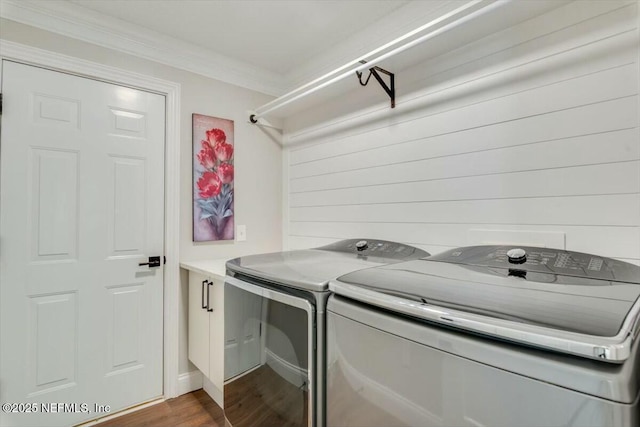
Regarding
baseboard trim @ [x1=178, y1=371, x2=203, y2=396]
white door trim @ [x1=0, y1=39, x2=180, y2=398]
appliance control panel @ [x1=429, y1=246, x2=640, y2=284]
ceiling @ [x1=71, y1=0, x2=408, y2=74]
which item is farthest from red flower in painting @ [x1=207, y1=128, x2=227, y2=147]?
appliance control panel @ [x1=429, y1=246, x2=640, y2=284]

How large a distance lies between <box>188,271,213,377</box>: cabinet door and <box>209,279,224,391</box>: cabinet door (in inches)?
3.1

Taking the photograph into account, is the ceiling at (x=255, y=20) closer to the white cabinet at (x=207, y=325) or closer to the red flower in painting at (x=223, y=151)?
the red flower in painting at (x=223, y=151)

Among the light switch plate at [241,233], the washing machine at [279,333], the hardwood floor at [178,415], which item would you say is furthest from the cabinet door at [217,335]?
the light switch plate at [241,233]

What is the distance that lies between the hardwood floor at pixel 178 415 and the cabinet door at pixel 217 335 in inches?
10.9

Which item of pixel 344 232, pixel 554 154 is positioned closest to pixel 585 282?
pixel 554 154

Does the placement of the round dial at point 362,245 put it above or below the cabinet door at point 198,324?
above

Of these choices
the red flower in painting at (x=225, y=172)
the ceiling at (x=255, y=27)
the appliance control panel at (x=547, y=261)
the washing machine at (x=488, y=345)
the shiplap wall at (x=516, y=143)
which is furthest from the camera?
the red flower in painting at (x=225, y=172)

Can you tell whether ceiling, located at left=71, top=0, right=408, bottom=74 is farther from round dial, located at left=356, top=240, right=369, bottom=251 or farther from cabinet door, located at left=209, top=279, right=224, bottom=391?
cabinet door, located at left=209, top=279, right=224, bottom=391

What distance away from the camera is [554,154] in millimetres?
1300

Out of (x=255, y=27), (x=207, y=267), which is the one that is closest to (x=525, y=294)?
(x=207, y=267)

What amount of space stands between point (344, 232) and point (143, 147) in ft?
4.88

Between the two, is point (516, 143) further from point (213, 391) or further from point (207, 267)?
point (213, 391)

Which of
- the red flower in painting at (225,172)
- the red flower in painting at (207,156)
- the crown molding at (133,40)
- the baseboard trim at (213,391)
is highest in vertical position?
the crown molding at (133,40)

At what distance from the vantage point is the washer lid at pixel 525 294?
59 centimetres
